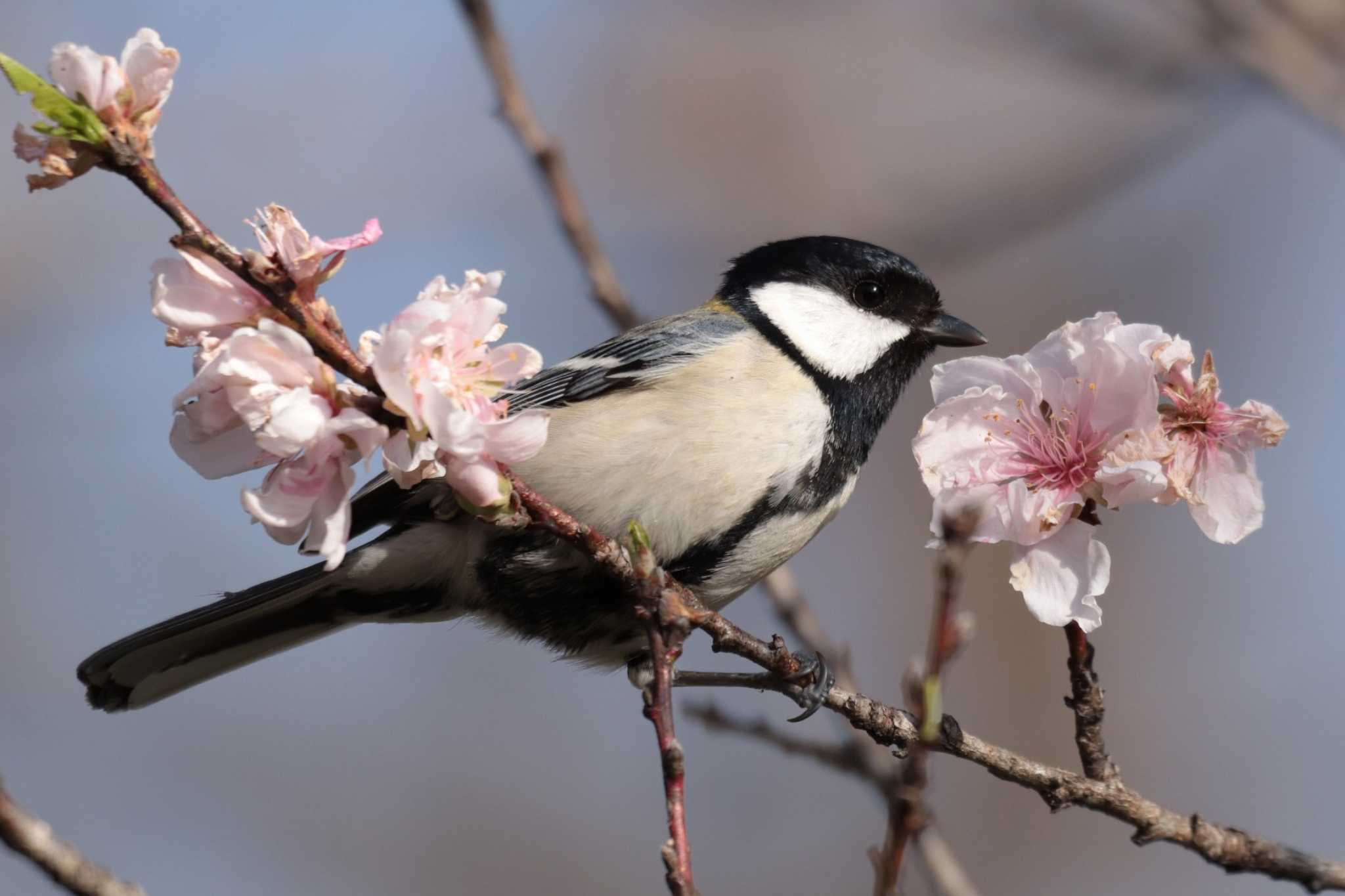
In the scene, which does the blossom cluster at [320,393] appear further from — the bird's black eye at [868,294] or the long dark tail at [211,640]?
the bird's black eye at [868,294]

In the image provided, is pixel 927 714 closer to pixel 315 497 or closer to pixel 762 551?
pixel 315 497

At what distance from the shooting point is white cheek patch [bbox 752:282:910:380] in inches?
133

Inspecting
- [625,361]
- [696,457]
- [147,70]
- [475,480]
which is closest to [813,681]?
[696,457]

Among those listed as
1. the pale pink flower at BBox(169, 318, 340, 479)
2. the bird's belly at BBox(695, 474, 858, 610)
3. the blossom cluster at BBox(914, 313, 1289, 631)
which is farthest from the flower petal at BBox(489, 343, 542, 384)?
the bird's belly at BBox(695, 474, 858, 610)

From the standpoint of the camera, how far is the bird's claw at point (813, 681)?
2592 mm

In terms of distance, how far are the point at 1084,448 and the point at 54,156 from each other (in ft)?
4.96

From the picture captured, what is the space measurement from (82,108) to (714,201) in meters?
6.09

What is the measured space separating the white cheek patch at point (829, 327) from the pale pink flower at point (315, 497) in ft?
5.93

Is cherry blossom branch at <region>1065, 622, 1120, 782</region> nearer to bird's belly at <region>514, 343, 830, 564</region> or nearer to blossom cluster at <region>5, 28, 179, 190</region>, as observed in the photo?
bird's belly at <region>514, 343, 830, 564</region>

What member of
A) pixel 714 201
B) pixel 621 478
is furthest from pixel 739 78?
pixel 621 478

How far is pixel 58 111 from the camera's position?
146 cm

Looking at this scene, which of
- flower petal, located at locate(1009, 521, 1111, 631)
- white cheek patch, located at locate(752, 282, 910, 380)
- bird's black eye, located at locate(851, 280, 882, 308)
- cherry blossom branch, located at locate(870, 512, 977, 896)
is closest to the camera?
cherry blossom branch, located at locate(870, 512, 977, 896)

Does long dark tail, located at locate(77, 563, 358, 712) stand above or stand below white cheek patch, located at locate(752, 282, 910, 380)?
below

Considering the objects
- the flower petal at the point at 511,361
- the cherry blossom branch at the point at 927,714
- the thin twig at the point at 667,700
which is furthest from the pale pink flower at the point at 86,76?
the cherry blossom branch at the point at 927,714
